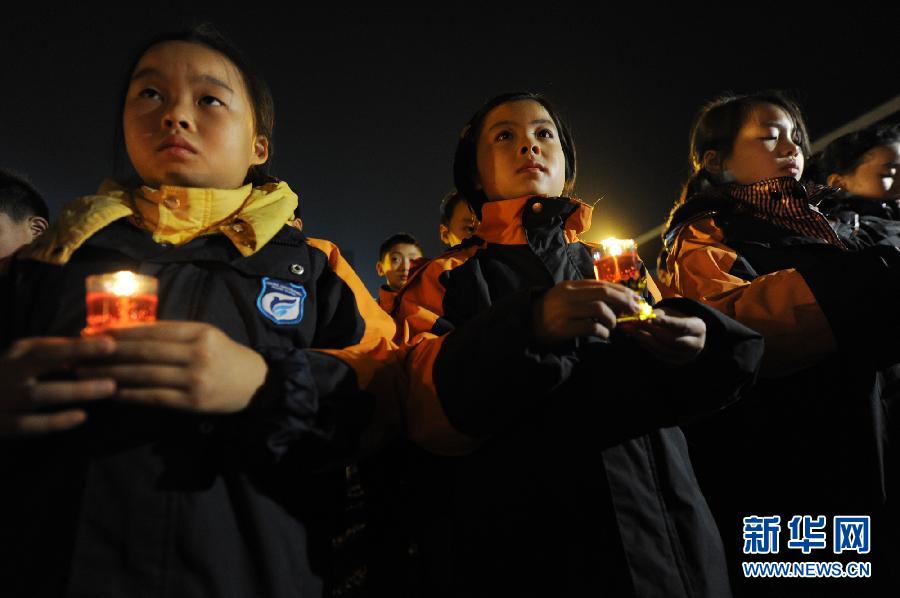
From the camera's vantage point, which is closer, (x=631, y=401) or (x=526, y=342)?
(x=526, y=342)

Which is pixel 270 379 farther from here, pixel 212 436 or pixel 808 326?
pixel 808 326

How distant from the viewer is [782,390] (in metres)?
1.62

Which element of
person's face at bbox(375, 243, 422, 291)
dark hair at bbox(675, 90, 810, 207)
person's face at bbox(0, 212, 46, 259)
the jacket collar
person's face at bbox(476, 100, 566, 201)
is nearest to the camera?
the jacket collar

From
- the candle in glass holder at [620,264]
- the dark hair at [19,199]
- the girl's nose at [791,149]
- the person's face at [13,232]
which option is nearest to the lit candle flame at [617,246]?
the candle in glass holder at [620,264]

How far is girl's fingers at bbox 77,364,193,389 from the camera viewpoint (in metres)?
0.75

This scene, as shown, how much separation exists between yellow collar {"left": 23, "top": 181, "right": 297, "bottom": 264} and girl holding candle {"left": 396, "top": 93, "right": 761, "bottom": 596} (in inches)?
19.6

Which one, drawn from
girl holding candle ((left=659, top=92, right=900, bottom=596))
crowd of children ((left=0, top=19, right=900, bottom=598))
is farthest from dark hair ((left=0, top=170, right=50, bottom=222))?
girl holding candle ((left=659, top=92, right=900, bottom=596))

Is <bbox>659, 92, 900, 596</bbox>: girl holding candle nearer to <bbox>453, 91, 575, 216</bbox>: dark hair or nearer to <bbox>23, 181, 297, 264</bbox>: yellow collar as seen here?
<bbox>453, 91, 575, 216</bbox>: dark hair

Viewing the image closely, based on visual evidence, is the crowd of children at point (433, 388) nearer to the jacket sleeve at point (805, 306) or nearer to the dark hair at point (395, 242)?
the jacket sleeve at point (805, 306)

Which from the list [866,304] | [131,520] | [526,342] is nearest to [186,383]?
[131,520]

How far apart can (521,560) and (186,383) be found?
84cm

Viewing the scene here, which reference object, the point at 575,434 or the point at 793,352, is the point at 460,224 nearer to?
the point at 793,352

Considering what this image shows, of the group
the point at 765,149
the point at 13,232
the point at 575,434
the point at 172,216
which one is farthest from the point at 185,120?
the point at 765,149

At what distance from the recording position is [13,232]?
238cm
